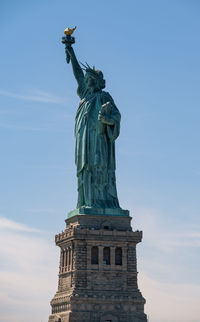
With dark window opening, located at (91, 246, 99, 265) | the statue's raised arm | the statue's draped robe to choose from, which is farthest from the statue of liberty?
dark window opening, located at (91, 246, 99, 265)

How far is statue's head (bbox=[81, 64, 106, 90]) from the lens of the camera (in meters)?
66.1

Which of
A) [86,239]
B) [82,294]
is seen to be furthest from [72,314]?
[86,239]

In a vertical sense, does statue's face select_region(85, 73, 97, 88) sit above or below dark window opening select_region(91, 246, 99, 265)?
above

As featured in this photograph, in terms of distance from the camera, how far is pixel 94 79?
6612 cm

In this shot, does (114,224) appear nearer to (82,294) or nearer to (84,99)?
(82,294)

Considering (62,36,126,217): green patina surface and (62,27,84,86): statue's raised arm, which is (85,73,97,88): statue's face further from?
(62,27,84,86): statue's raised arm

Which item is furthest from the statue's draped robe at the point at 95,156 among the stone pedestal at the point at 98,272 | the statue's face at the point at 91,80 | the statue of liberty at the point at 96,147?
the stone pedestal at the point at 98,272

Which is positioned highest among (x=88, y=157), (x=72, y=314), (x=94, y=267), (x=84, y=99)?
(x=84, y=99)

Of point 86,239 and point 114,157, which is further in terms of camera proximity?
point 114,157

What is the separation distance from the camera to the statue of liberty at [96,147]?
63.5 m

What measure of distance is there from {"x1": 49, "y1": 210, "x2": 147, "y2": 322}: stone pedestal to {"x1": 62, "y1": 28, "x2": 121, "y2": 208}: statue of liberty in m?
1.88

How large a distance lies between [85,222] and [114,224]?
2.43 meters

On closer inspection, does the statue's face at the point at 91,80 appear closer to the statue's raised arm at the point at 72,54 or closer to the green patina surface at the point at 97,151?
the green patina surface at the point at 97,151

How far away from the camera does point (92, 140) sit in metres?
64.6
